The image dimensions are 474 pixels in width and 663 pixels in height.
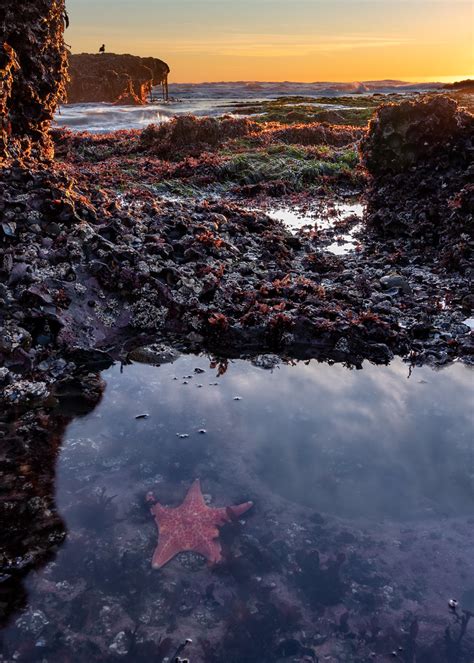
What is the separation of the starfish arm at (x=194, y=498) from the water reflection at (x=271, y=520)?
39 centimetres

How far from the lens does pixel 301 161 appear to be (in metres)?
27.6

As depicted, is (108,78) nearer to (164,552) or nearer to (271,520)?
(271,520)

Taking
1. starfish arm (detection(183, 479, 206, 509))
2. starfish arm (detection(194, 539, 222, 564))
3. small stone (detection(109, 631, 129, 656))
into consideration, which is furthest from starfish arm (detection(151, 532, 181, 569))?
small stone (detection(109, 631, 129, 656))

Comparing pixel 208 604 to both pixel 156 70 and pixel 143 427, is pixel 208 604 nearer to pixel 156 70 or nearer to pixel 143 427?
pixel 143 427

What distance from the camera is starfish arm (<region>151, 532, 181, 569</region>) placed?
4586 millimetres

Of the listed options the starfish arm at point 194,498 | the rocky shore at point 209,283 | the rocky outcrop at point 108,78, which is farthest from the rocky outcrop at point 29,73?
the rocky outcrop at point 108,78

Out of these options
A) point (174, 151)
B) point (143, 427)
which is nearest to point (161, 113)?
point (174, 151)

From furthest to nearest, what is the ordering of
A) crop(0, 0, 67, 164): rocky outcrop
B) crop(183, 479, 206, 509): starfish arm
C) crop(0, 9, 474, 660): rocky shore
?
crop(0, 0, 67, 164): rocky outcrop
crop(0, 9, 474, 660): rocky shore
crop(183, 479, 206, 509): starfish arm

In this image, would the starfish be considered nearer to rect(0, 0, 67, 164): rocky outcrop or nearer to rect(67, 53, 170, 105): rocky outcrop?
rect(0, 0, 67, 164): rocky outcrop

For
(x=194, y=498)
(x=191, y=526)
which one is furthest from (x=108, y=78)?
(x=191, y=526)

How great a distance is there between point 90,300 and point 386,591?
6.79 metres

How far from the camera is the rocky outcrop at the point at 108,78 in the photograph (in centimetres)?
8756

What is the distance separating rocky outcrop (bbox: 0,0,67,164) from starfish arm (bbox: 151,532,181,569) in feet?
34.7

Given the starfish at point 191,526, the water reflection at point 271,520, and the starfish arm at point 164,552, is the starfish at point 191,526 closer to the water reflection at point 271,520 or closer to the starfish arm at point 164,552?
the starfish arm at point 164,552
